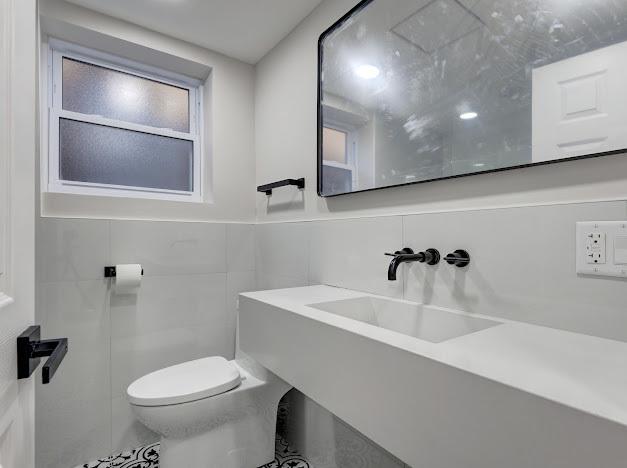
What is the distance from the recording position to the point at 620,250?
30.5 inches

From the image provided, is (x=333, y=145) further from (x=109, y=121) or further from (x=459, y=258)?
(x=109, y=121)

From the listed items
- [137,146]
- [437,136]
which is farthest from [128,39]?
[437,136]

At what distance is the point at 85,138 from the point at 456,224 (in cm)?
193

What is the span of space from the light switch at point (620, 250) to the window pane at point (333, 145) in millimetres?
1012

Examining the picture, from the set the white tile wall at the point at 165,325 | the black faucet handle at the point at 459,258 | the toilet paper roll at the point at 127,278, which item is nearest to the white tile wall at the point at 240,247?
the white tile wall at the point at 165,325

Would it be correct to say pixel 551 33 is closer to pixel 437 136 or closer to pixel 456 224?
pixel 437 136

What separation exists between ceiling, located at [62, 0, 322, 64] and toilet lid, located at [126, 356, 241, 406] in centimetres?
177

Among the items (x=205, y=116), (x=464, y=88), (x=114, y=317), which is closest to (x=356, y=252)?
(x=464, y=88)

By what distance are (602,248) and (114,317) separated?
6.52 ft

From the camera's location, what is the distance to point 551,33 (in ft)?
2.94

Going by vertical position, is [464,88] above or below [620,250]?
above

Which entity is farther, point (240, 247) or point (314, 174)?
point (240, 247)

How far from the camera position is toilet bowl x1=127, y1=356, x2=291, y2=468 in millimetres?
1363

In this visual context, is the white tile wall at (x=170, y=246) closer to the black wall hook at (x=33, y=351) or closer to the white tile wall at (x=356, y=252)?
the white tile wall at (x=356, y=252)
